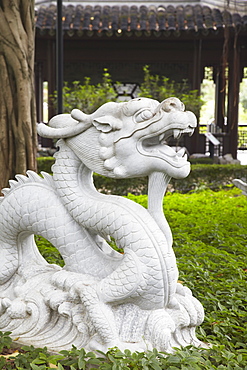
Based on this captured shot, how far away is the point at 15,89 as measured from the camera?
4.19m

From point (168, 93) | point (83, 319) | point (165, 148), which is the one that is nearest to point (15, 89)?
point (165, 148)

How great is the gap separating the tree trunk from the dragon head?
2064 mm

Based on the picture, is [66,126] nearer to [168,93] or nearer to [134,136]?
[134,136]

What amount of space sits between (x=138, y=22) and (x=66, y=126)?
9.63 m

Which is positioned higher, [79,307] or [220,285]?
[79,307]

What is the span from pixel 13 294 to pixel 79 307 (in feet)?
1.32

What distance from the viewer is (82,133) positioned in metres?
2.19

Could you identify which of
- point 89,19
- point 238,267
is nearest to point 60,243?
point 238,267

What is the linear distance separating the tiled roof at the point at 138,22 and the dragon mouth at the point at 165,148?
30.7ft

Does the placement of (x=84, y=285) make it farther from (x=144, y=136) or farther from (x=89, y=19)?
(x=89, y=19)

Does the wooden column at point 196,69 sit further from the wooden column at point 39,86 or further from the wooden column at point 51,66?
the wooden column at point 39,86

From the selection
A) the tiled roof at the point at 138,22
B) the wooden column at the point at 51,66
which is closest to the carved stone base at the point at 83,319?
the tiled roof at the point at 138,22

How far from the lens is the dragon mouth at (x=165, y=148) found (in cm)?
206

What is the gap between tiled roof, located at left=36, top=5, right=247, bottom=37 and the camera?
11.0m
